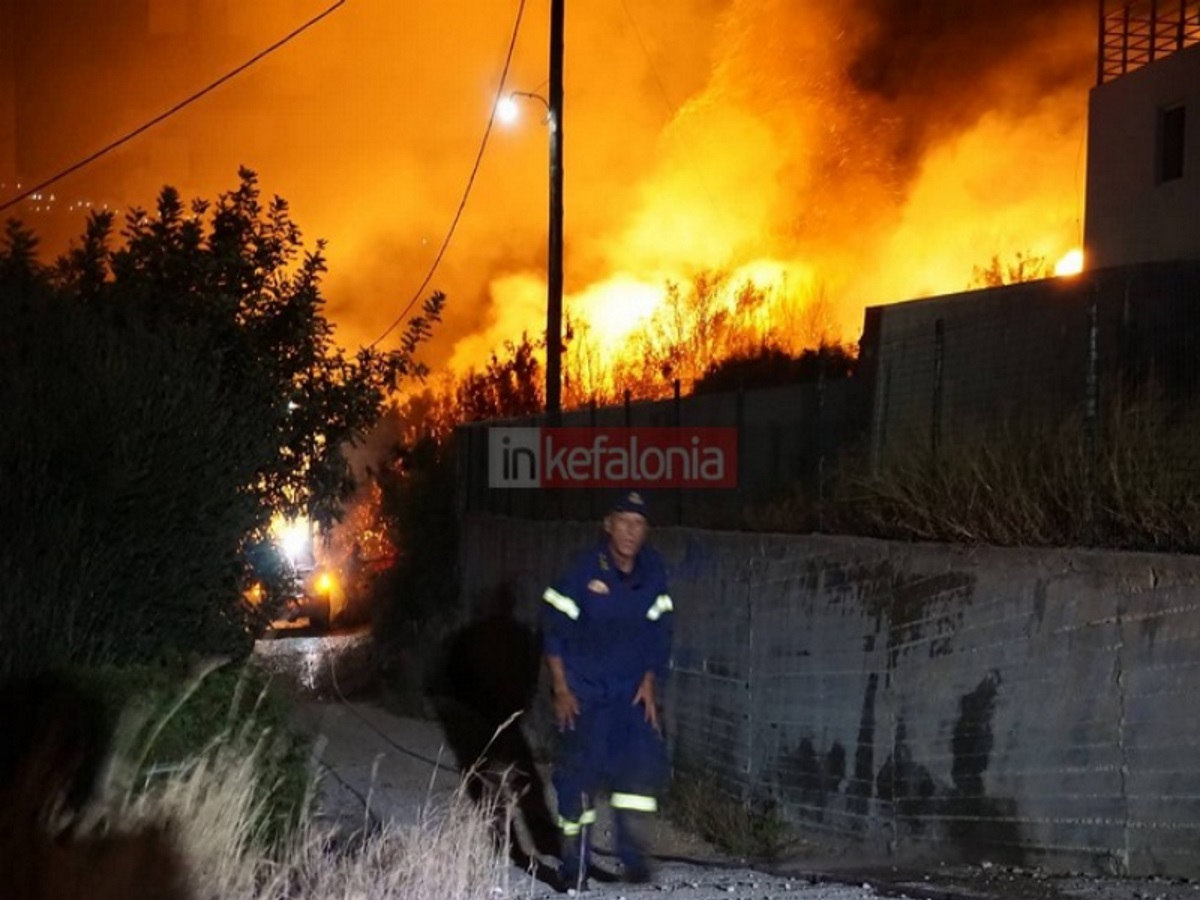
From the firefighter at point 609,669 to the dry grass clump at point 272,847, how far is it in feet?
2.21

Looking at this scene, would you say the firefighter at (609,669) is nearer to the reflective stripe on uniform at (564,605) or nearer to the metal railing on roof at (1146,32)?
the reflective stripe on uniform at (564,605)

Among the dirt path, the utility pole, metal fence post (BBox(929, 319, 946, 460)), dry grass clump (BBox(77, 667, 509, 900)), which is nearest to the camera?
dry grass clump (BBox(77, 667, 509, 900))

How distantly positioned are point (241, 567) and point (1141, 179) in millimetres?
14245

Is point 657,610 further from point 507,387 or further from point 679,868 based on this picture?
point 507,387

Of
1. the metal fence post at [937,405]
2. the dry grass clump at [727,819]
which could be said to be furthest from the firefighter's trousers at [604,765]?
the metal fence post at [937,405]

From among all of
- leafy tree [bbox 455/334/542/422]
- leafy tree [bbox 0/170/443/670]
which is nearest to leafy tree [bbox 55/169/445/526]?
leafy tree [bbox 0/170/443/670]

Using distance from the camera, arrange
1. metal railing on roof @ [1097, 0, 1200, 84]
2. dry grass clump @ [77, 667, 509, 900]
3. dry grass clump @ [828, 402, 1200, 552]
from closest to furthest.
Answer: dry grass clump @ [77, 667, 509, 900] → dry grass clump @ [828, 402, 1200, 552] → metal railing on roof @ [1097, 0, 1200, 84]

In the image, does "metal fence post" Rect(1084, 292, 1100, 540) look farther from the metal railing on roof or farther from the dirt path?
the metal railing on roof

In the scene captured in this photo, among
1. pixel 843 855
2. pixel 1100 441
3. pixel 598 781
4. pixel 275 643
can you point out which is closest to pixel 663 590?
pixel 598 781

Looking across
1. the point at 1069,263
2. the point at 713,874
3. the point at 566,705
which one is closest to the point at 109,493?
the point at 566,705

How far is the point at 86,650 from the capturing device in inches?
258

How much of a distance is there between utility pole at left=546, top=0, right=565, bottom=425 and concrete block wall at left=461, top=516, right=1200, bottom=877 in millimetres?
7604

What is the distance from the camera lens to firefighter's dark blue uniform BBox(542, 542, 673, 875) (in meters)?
6.35

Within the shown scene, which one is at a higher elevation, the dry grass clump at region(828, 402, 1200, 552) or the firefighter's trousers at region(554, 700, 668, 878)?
the dry grass clump at region(828, 402, 1200, 552)
